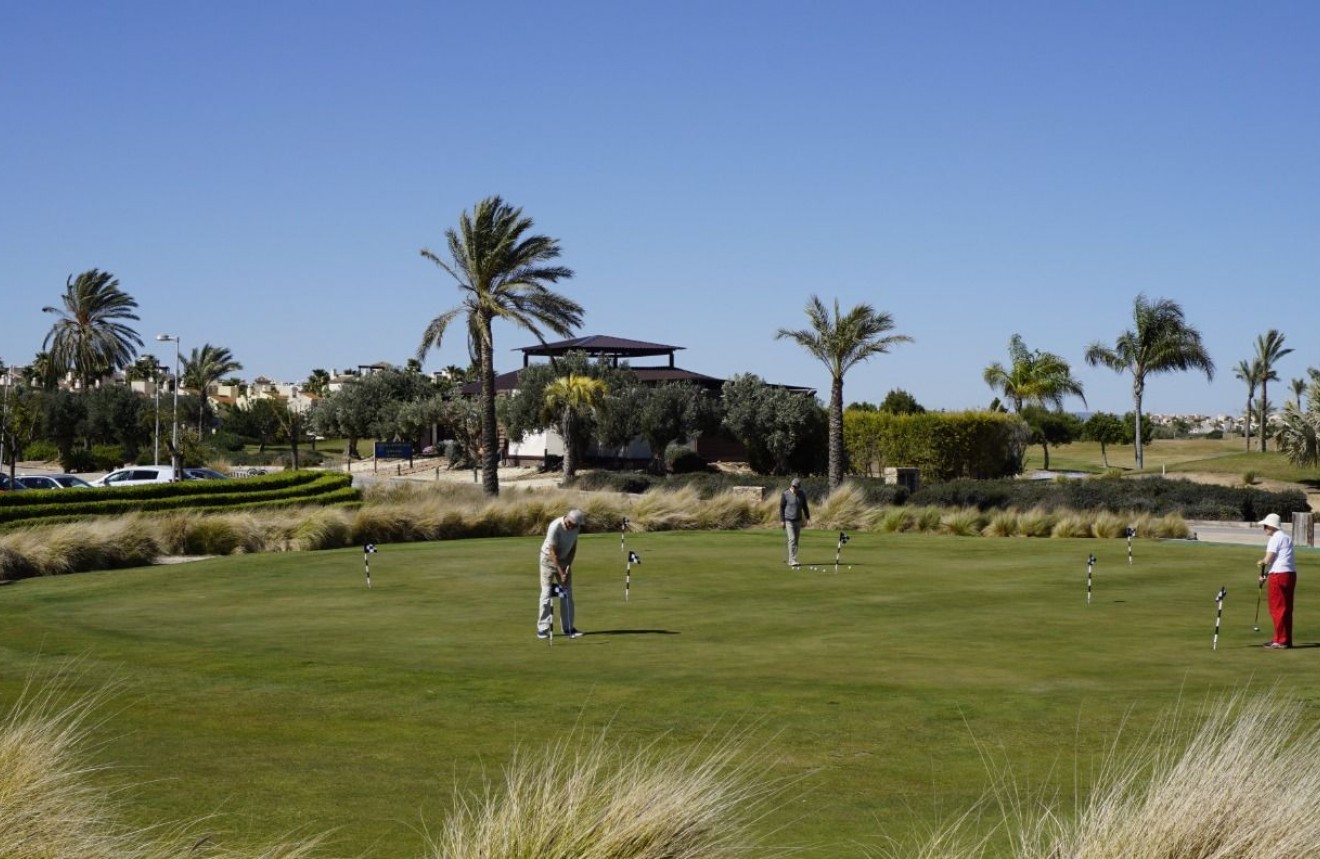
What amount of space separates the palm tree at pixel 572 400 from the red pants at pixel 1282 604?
201 feet

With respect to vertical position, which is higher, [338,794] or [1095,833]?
[1095,833]

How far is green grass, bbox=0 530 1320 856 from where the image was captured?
10891mm

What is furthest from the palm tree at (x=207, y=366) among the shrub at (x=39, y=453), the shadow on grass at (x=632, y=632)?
the shadow on grass at (x=632, y=632)

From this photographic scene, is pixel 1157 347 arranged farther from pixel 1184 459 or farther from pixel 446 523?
→ pixel 446 523

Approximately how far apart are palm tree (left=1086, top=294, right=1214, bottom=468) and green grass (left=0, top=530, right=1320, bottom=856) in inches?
2402

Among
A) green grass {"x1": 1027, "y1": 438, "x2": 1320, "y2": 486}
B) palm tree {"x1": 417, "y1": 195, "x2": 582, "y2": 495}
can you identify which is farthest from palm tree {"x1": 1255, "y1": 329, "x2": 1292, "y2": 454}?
palm tree {"x1": 417, "y1": 195, "x2": 582, "y2": 495}

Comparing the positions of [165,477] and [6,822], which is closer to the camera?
[6,822]

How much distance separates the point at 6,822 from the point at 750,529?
3895 cm

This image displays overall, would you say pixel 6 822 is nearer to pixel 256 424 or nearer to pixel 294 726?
pixel 294 726

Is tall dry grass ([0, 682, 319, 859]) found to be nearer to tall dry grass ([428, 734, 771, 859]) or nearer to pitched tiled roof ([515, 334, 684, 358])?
tall dry grass ([428, 734, 771, 859])

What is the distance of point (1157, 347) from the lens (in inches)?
3455

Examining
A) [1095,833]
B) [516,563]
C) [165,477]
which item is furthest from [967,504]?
[1095,833]

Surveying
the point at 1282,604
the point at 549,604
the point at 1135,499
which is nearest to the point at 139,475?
the point at 1135,499

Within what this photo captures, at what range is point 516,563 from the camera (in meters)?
31.8
